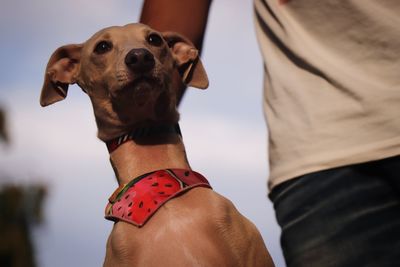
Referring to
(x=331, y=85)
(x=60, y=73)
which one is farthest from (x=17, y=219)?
(x=331, y=85)

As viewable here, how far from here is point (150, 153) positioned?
3.23 m

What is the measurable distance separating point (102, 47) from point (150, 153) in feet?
2.04

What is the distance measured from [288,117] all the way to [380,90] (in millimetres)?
309

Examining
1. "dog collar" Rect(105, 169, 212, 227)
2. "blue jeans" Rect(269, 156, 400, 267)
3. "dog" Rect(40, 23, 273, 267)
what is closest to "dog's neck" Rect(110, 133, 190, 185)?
"dog" Rect(40, 23, 273, 267)

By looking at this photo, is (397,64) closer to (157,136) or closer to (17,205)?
(157,136)

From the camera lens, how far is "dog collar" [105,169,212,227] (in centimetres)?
294

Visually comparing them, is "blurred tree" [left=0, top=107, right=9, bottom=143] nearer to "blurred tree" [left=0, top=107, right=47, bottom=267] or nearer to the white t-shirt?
"blurred tree" [left=0, top=107, right=47, bottom=267]

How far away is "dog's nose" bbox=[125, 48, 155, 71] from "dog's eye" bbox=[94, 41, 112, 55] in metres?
0.30

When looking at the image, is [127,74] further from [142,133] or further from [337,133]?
[337,133]

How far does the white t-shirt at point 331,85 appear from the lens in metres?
2.08

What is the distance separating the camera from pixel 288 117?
2.24 m

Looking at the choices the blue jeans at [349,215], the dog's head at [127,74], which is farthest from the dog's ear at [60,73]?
the blue jeans at [349,215]

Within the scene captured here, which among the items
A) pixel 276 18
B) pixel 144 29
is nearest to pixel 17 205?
pixel 144 29

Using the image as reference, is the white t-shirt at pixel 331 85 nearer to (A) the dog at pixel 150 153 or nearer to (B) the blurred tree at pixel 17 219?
(A) the dog at pixel 150 153
